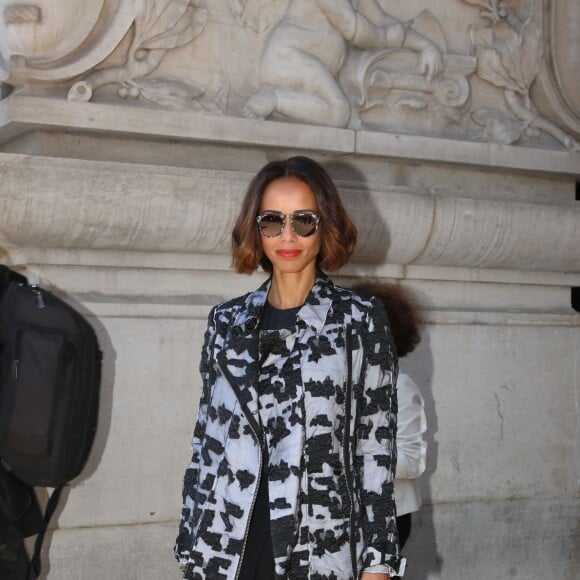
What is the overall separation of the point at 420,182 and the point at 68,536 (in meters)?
2.04

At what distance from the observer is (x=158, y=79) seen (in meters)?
4.48

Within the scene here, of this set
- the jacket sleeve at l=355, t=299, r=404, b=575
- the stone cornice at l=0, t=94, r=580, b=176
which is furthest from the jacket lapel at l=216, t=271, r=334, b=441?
the stone cornice at l=0, t=94, r=580, b=176

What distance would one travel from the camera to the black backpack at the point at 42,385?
337 cm

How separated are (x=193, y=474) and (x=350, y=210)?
214 centimetres

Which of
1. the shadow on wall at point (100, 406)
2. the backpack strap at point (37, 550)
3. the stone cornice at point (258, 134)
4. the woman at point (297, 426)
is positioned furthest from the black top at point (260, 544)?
the stone cornice at point (258, 134)

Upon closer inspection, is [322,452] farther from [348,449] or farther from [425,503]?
[425,503]

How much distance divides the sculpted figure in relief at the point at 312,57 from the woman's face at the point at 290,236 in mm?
1954

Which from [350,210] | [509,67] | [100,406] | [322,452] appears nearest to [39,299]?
[100,406]

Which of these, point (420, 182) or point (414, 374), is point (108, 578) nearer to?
point (414, 374)

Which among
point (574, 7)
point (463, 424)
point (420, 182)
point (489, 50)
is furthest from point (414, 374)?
point (574, 7)

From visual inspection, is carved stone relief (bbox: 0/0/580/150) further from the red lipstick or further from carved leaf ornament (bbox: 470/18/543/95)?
the red lipstick

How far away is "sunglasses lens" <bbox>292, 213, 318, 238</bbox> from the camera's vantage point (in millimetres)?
2672

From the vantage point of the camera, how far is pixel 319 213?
2697 millimetres

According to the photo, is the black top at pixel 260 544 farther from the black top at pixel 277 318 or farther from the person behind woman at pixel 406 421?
the person behind woman at pixel 406 421
